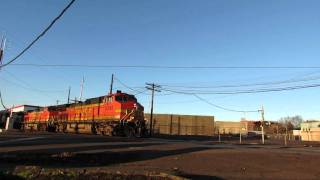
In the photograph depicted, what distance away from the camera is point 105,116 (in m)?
41.7

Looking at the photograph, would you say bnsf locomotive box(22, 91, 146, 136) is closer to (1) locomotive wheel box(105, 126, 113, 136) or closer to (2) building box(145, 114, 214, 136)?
(1) locomotive wheel box(105, 126, 113, 136)

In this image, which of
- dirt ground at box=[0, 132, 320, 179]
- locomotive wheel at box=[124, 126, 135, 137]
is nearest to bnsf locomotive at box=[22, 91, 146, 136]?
locomotive wheel at box=[124, 126, 135, 137]

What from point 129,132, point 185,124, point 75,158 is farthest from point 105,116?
point 185,124

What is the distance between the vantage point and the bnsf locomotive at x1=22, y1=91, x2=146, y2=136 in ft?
130

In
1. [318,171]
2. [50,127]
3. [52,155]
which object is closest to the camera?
[318,171]

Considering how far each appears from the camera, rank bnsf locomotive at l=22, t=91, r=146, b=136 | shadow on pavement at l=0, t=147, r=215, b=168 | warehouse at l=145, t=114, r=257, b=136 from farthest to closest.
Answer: warehouse at l=145, t=114, r=257, b=136, bnsf locomotive at l=22, t=91, r=146, b=136, shadow on pavement at l=0, t=147, r=215, b=168

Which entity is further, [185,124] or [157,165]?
[185,124]

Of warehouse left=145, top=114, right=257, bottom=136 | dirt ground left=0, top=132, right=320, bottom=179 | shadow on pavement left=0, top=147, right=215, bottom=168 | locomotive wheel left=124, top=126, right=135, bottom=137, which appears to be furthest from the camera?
warehouse left=145, top=114, right=257, bottom=136

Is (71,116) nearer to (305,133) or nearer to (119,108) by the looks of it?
(119,108)

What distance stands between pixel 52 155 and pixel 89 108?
2749 centimetres

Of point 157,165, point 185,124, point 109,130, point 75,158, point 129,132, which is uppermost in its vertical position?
point 185,124

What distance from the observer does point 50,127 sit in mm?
59312

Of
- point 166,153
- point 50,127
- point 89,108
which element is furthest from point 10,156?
point 50,127

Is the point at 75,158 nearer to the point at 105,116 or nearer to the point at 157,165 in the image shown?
the point at 157,165
